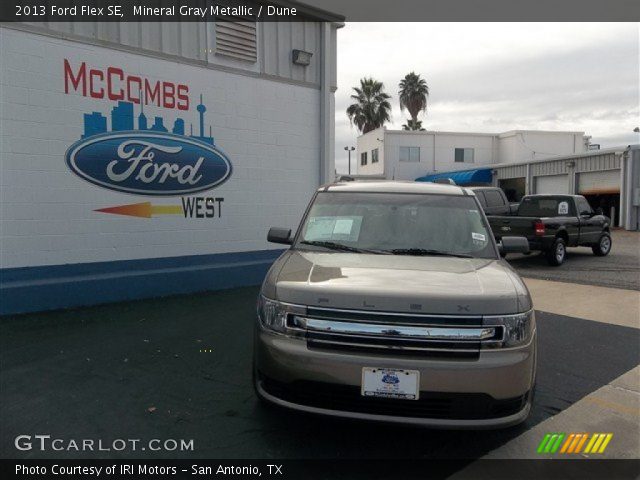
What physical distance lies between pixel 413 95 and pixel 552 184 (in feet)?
90.1

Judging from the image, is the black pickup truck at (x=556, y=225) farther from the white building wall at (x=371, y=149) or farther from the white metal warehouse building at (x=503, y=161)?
the white building wall at (x=371, y=149)

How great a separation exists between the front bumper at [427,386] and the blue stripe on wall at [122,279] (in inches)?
185

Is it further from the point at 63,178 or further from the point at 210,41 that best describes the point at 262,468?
the point at 210,41

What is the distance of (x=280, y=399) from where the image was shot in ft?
10.2

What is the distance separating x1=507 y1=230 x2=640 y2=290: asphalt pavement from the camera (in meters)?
10.0

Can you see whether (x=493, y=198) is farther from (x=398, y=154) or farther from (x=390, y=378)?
(x=398, y=154)

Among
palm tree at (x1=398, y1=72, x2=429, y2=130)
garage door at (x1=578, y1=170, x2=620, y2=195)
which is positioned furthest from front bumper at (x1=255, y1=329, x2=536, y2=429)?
palm tree at (x1=398, y1=72, x2=429, y2=130)

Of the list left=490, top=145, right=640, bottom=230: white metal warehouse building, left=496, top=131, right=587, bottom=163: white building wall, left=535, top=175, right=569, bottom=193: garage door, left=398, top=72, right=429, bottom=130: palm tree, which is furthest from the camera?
left=398, top=72, right=429, bottom=130: palm tree

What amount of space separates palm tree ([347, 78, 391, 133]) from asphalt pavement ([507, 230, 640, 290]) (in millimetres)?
37070

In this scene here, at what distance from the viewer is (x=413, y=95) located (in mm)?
52219

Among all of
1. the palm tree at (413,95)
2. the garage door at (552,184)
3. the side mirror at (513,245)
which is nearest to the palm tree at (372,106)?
the palm tree at (413,95)

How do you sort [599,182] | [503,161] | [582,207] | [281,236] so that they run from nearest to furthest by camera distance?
1. [281,236]
2. [582,207]
3. [599,182]
4. [503,161]

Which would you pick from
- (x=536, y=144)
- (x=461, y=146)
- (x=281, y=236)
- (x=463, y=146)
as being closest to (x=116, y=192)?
(x=281, y=236)

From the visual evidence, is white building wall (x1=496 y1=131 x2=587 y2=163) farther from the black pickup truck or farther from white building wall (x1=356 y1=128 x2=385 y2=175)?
the black pickup truck
